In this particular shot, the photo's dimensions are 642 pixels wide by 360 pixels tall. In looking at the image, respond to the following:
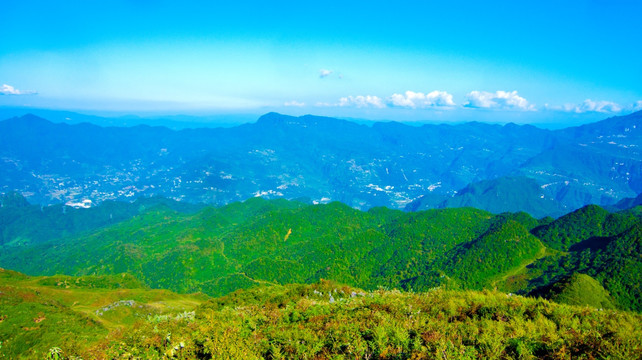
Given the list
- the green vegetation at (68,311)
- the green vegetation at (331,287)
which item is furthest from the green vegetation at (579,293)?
the green vegetation at (68,311)

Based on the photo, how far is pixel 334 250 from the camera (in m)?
128

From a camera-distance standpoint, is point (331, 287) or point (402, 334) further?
point (331, 287)

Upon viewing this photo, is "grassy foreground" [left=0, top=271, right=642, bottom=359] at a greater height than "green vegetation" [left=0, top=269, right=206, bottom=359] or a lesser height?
greater

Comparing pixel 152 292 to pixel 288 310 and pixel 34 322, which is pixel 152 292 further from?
pixel 288 310

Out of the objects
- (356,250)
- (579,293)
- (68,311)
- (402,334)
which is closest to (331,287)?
(402,334)

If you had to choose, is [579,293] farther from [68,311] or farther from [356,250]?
[68,311]

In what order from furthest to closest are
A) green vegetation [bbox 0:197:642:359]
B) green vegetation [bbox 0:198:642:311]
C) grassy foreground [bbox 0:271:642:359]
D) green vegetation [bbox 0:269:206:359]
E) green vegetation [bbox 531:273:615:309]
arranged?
green vegetation [bbox 0:198:642:311]
green vegetation [bbox 531:273:615:309]
green vegetation [bbox 0:269:206:359]
green vegetation [bbox 0:197:642:359]
grassy foreground [bbox 0:271:642:359]

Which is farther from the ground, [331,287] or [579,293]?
[579,293]

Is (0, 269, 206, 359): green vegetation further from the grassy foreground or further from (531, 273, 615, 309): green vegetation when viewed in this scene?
(531, 273, 615, 309): green vegetation

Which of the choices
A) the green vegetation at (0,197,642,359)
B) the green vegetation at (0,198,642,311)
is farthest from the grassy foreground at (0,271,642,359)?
the green vegetation at (0,198,642,311)

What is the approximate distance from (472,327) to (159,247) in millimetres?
160427

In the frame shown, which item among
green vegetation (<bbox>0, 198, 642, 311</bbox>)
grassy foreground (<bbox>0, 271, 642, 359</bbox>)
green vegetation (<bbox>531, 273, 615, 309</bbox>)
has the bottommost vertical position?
green vegetation (<bbox>0, 198, 642, 311</bbox>)

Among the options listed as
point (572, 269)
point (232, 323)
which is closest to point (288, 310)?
point (232, 323)

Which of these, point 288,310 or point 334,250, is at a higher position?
point 288,310
